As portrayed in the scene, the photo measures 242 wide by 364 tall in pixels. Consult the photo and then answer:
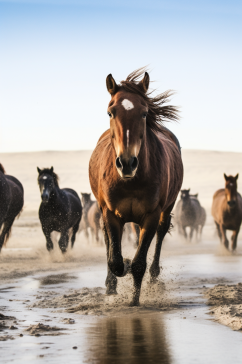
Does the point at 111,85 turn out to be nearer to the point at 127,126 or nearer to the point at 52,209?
the point at 127,126

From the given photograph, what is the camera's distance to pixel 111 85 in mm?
6492

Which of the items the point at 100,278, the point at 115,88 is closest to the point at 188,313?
the point at 115,88

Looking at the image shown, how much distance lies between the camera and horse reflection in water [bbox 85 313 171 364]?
12.8 ft

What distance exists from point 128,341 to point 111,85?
3.17 metres

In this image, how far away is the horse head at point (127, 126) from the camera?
539 centimetres

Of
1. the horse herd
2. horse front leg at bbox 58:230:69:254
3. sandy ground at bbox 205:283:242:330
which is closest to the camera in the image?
sandy ground at bbox 205:283:242:330

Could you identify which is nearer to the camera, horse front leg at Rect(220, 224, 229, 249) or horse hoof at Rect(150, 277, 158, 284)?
horse hoof at Rect(150, 277, 158, 284)

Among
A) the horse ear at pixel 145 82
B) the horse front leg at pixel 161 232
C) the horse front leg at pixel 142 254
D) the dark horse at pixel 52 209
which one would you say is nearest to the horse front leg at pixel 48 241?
the dark horse at pixel 52 209

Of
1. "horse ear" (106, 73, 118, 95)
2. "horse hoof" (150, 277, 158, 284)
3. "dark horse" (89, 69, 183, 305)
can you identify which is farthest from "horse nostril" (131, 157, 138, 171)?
"horse hoof" (150, 277, 158, 284)

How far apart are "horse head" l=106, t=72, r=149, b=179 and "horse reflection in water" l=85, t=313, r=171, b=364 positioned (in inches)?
56.0

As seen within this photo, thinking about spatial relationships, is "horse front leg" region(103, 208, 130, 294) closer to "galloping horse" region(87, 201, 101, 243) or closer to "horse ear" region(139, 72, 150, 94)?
"horse ear" region(139, 72, 150, 94)

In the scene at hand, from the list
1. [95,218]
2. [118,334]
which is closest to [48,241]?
[118,334]

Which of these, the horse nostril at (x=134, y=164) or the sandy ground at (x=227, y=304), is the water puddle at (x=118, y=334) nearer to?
the sandy ground at (x=227, y=304)

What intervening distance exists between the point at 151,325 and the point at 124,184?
1703 millimetres
